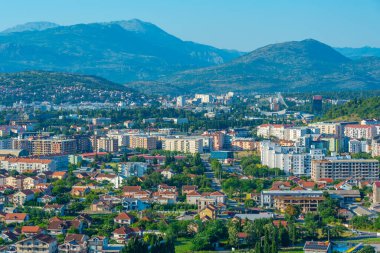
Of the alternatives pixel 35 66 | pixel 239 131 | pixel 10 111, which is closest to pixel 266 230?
pixel 239 131

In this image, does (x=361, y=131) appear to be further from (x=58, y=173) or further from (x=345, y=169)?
(x=58, y=173)

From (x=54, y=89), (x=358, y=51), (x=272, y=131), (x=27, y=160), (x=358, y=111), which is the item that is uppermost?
(x=358, y=51)

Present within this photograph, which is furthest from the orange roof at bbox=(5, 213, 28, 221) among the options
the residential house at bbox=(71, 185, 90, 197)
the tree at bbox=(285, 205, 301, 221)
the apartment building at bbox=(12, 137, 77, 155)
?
the apartment building at bbox=(12, 137, 77, 155)

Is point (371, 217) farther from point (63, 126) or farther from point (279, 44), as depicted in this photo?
point (279, 44)

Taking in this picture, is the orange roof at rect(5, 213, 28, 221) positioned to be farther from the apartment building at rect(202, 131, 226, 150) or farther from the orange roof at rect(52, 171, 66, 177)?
the apartment building at rect(202, 131, 226, 150)

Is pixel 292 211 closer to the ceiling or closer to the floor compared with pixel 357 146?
closer to the floor

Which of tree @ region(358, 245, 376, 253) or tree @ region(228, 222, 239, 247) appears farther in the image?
tree @ region(228, 222, 239, 247)

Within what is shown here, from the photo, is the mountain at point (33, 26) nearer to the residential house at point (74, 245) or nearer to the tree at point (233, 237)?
the tree at point (233, 237)

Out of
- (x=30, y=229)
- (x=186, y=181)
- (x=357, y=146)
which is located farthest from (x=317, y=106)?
(x=30, y=229)
